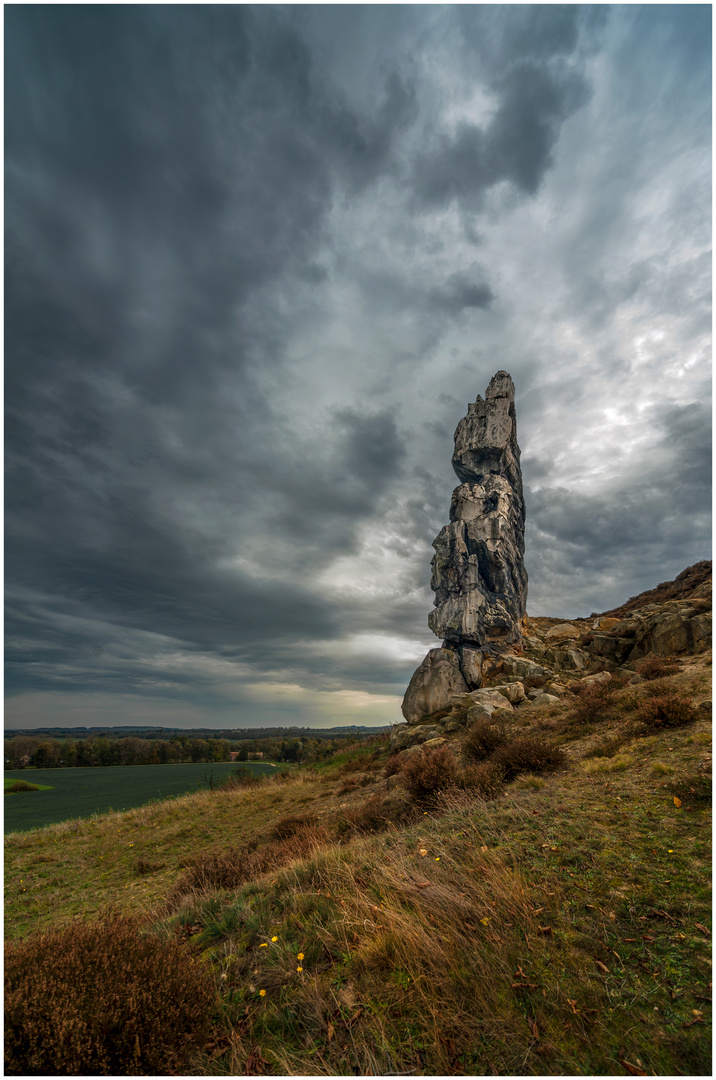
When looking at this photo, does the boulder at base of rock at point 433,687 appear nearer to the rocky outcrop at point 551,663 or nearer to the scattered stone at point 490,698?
the rocky outcrop at point 551,663

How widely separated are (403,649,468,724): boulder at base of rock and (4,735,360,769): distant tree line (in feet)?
163

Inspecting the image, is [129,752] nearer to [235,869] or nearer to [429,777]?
[235,869]

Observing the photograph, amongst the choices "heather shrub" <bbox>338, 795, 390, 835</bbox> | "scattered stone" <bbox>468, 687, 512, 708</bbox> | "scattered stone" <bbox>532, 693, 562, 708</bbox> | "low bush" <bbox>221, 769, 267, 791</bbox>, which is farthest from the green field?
"scattered stone" <bbox>532, 693, 562, 708</bbox>

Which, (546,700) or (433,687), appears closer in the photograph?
(546,700)

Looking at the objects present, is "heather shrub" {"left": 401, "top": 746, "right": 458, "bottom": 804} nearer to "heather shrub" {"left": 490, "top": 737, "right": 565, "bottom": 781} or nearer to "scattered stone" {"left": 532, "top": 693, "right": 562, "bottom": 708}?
"heather shrub" {"left": 490, "top": 737, "right": 565, "bottom": 781}

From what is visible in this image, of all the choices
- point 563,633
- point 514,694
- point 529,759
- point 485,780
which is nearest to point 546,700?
point 514,694

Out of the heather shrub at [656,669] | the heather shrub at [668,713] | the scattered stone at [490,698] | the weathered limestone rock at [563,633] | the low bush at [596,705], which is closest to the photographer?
the heather shrub at [668,713]

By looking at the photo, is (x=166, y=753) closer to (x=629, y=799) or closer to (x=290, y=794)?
(x=290, y=794)

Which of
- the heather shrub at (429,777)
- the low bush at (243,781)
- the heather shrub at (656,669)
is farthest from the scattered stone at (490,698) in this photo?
the low bush at (243,781)

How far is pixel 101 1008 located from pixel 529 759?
10039mm

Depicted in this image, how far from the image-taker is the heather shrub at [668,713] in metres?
11.7

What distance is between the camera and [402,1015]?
433cm

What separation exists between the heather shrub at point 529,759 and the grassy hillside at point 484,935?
0.66 metres

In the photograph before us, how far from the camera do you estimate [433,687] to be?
129 feet
